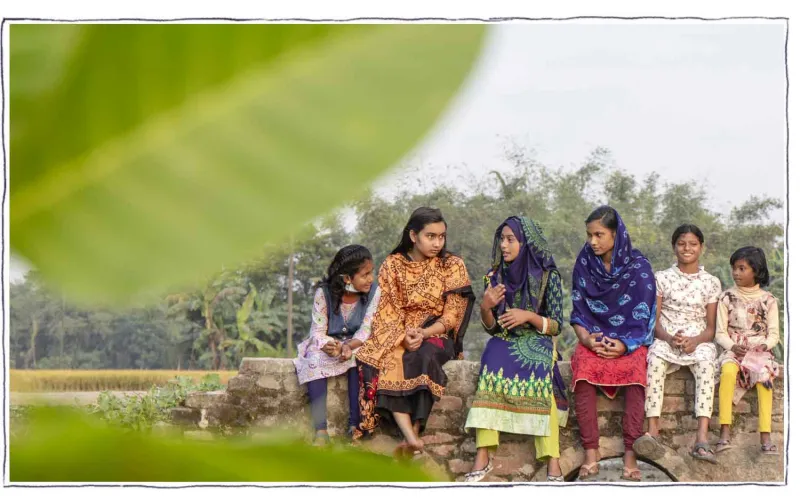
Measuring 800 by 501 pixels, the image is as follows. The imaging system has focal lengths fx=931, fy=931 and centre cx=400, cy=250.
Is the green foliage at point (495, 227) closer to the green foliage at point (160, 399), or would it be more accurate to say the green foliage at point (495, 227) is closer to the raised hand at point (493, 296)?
the green foliage at point (160, 399)

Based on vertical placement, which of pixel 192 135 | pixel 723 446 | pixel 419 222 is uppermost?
pixel 419 222

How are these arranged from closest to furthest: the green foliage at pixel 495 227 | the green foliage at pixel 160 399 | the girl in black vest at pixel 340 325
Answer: the green foliage at pixel 160 399, the girl in black vest at pixel 340 325, the green foliage at pixel 495 227

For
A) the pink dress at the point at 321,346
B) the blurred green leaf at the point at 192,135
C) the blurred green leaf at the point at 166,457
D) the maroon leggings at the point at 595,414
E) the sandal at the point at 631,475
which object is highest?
the blurred green leaf at the point at 192,135

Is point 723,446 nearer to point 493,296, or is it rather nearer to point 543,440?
point 543,440

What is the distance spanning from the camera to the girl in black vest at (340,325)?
5156mm

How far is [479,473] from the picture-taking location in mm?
4926

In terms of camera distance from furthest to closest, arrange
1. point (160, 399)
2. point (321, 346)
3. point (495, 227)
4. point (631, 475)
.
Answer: point (495, 227) → point (160, 399) → point (321, 346) → point (631, 475)

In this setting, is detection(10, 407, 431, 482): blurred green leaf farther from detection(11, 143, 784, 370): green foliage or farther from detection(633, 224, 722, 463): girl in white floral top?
detection(11, 143, 784, 370): green foliage

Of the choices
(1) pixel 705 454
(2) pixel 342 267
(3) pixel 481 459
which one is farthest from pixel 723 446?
(2) pixel 342 267

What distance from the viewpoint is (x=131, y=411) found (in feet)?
14.2

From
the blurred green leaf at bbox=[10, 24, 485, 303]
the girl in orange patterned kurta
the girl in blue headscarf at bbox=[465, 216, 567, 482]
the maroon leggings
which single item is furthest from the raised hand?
the blurred green leaf at bbox=[10, 24, 485, 303]

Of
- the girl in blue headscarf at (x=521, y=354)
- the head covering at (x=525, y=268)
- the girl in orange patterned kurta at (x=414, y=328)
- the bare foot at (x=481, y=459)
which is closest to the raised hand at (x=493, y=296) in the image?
the girl in blue headscarf at (x=521, y=354)

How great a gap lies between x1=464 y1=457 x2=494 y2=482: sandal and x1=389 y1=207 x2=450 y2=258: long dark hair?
1175 mm

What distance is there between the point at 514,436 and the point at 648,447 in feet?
2.30
